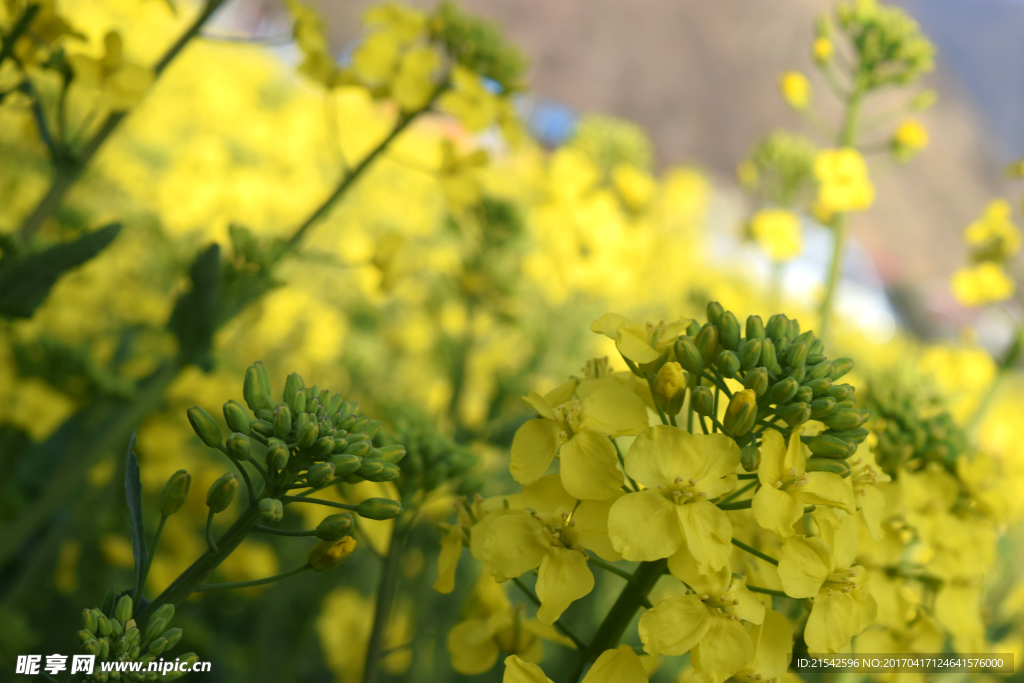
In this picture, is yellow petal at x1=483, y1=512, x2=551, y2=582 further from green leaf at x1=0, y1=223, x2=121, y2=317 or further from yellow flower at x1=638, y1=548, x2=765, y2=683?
green leaf at x1=0, y1=223, x2=121, y2=317

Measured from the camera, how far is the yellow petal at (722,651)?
700 mm

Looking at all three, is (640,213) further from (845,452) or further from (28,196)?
(845,452)

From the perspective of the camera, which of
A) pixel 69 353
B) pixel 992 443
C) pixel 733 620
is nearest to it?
pixel 733 620

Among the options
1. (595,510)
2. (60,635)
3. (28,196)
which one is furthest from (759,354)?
(28,196)

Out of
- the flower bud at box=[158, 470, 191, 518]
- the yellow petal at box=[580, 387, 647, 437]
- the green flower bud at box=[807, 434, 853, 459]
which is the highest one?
the green flower bud at box=[807, 434, 853, 459]

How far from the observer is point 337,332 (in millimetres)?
3752

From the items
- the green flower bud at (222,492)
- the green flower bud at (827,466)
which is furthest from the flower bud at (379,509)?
the green flower bud at (827,466)

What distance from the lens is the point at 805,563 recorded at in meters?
0.73

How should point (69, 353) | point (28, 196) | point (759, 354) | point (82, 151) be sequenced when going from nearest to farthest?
point (759, 354), point (82, 151), point (69, 353), point (28, 196)

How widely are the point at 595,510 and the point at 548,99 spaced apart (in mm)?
19568

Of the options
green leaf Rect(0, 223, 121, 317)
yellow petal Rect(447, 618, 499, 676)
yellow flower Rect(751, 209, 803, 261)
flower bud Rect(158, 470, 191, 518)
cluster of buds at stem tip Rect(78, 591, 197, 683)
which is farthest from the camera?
yellow flower Rect(751, 209, 803, 261)

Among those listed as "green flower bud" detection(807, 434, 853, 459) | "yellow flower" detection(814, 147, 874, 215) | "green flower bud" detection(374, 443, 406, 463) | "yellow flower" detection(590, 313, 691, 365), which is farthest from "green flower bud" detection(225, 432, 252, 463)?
"yellow flower" detection(814, 147, 874, 215)

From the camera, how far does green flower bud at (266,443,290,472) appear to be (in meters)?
0.69

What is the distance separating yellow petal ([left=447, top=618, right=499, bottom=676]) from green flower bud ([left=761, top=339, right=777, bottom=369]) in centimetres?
50
